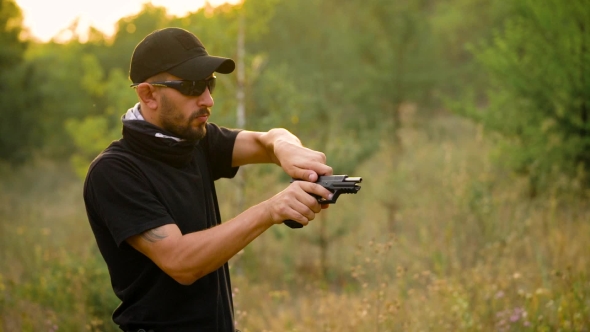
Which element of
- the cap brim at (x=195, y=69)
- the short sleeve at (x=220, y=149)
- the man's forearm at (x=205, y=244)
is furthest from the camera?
the short sleeve at (x=220, y=149)

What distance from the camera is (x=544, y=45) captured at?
24.2 feet

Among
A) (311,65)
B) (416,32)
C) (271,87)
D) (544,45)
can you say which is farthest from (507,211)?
(311,65)

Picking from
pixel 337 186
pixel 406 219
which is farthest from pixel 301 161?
pixel 406 219

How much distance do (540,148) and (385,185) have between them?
3020 mm

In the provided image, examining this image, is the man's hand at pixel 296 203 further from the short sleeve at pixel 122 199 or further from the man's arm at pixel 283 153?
the short sleeve at pixel 122 199

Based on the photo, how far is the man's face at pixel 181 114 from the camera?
7.97 ft

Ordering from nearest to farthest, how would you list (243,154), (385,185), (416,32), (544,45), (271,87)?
(243,154)
(544,45)
(271,87)
(385,185)
(416,32)

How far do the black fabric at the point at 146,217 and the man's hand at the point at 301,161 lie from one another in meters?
0.39

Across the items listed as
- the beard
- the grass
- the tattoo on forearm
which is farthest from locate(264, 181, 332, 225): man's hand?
the grass

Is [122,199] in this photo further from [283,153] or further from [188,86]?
[283,153]

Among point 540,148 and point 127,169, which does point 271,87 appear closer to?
point 540,148

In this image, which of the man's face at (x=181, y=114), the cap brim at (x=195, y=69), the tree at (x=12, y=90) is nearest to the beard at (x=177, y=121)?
the man's face at (x=181, y=114)

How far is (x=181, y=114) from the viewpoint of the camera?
2.44 meters

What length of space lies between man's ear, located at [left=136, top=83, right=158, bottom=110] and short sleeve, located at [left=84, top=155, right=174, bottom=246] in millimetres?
295
